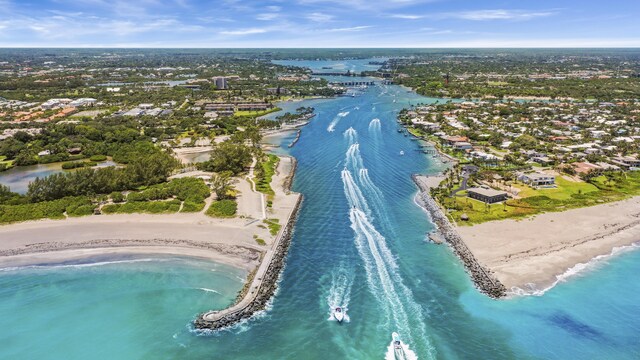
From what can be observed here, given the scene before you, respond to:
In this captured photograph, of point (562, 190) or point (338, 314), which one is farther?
point (562, 190)

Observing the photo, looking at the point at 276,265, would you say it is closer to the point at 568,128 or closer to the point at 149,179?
the point at 149,179

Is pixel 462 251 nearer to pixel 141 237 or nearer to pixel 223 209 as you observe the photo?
pixel 223 209

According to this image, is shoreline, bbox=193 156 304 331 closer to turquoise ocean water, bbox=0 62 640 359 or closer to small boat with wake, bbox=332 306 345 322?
turquoise ocean water, bbox=0 62 640 359

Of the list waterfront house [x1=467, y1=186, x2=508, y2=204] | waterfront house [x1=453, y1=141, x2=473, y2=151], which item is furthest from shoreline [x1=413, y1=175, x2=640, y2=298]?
waterfront house [x1=453, y1=141, x2=473, y2=151]

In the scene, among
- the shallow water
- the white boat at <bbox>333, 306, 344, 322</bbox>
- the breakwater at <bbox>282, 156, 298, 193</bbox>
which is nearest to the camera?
the white boat at <bbox>333, 306, 344, 322</bbox>

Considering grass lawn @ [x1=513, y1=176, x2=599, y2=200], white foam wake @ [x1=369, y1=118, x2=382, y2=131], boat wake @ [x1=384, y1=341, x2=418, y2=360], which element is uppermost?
white foam wake @ [x1=369, y1=118, x2=382, y2=131]

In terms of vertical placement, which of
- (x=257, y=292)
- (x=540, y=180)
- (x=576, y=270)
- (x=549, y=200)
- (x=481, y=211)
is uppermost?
(x=540, y=180)

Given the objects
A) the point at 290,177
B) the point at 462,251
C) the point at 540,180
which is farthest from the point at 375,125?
→ the point at 462,251
